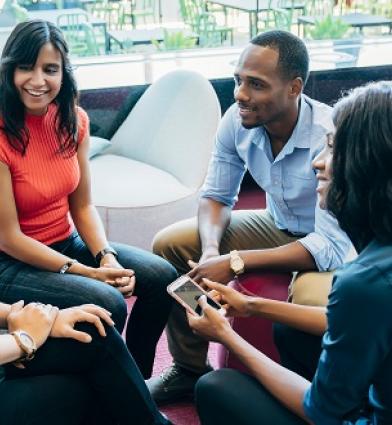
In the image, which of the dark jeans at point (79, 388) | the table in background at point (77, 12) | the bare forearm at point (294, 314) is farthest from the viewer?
the table in background at point (77, 12)

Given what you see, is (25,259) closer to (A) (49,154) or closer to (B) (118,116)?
(A) (49,154)

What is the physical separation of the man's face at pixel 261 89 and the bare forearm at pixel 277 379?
0.76 m

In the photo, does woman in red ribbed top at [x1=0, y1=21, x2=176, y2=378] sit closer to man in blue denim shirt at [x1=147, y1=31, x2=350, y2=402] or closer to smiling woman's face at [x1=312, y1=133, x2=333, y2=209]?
man in blue denim shirt at [x1=147, y1=31, x2=350, y2=402]

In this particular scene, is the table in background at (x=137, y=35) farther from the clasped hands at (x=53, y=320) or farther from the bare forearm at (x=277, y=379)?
the bare forearm at (x=277, y=379)

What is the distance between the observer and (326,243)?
5.96 feet

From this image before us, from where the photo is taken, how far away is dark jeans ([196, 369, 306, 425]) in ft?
4.22

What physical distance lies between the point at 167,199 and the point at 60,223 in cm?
65

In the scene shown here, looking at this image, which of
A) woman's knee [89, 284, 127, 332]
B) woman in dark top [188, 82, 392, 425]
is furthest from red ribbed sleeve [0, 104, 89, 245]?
woman in dark top [188, 82, 392, 425]

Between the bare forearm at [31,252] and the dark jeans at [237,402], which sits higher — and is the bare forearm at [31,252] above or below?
above

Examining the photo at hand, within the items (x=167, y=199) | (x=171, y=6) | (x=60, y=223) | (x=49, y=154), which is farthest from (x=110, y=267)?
(x=171, y=6)

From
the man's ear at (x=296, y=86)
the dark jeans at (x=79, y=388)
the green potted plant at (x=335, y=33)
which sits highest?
the man's ear at (x=296, y=86)

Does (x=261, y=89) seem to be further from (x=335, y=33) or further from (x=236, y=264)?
(x=335, y=33)

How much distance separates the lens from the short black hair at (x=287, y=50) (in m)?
1.92

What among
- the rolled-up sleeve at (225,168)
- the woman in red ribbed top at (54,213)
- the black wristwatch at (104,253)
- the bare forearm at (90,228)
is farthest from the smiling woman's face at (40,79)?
the rolled-up sleeve at (225,168)
